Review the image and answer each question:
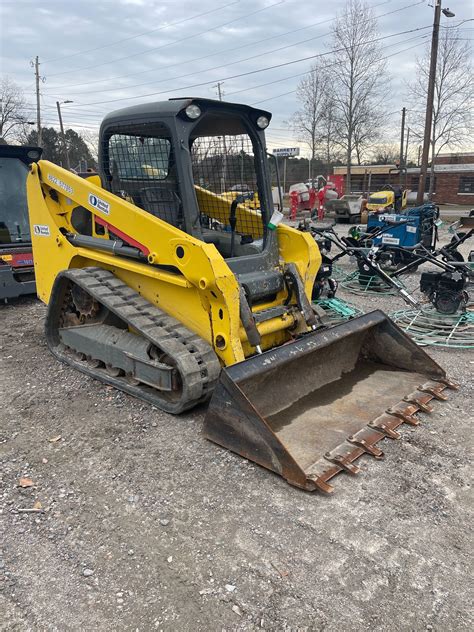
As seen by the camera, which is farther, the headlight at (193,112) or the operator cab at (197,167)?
the operator cab at (197,167)

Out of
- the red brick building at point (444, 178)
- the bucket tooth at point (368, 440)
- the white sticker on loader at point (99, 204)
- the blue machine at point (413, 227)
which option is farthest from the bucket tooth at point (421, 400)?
the red brick building at point (444, 178)

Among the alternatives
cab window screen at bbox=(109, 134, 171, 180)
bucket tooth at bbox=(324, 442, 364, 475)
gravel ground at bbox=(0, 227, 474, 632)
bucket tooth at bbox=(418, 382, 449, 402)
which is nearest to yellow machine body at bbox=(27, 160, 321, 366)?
cab window screen at bbox=(109, 134, 171, 180)

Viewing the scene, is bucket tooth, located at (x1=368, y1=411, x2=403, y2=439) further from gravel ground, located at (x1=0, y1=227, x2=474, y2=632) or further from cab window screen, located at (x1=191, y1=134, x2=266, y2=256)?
cab window screen, located at (x1=191, y1=134, x2=266, y2=256)

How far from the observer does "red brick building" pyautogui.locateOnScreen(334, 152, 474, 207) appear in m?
30.2

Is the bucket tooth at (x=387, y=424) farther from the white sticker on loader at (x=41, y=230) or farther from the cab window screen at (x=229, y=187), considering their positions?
the white sticker on loader at (x=41, y=230)

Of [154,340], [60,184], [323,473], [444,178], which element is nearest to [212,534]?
[323,473]

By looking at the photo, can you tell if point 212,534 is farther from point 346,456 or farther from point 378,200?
point 378,200

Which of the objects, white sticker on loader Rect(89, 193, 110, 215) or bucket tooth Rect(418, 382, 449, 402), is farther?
white sticker on loader Rect(89, 193, 110, 215)

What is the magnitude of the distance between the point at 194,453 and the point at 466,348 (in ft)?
11.3

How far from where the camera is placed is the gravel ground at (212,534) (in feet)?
6.97

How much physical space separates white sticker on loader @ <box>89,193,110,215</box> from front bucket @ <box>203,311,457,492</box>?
195 centimetres

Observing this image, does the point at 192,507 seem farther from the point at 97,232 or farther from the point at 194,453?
the point at 97,232

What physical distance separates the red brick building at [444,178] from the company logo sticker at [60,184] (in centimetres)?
2624

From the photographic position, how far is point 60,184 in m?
4.77
